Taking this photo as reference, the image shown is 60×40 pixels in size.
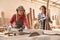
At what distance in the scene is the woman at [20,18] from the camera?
1.43m

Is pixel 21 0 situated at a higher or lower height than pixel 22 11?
higher

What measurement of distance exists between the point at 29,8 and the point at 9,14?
0.21 metres

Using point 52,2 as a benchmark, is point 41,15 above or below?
below

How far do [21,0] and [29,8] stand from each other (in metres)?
0.12

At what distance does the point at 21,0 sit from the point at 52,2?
32 cm

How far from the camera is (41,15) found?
1.47 meters

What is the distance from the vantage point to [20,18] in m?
1.44

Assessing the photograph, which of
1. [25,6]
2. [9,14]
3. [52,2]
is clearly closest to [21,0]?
[25,6]

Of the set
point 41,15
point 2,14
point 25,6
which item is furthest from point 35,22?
point 2,14

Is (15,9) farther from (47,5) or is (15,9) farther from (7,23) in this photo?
(47,5)

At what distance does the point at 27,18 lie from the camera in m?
1.50

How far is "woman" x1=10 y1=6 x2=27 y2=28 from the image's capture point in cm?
143

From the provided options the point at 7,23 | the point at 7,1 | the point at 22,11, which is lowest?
the point at 7,23

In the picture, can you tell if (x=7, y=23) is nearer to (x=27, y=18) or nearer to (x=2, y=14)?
(x=2, y=14)
